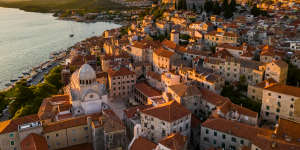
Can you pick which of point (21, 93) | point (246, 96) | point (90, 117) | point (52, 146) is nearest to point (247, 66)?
point (246, 96)

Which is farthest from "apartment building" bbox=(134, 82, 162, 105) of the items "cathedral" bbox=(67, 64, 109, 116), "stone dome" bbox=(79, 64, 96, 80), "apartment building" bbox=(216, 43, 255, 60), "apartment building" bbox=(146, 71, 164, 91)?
"apartment building" bbox=(216, 43, 255, 60)

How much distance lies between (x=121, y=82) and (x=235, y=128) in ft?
62.7

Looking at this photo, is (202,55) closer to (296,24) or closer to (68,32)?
(296,24)

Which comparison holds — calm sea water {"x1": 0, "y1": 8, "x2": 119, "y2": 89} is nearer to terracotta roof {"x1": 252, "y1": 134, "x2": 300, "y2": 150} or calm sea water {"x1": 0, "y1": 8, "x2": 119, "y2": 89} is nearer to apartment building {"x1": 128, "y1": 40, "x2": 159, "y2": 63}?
apartment building {"x1": 128, "y1": 40, "x2": 159, "y2": 63}

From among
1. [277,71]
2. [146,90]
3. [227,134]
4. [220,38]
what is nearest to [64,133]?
[146,90]

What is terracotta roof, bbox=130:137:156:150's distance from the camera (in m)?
23.2

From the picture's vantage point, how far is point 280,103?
27.2 meters

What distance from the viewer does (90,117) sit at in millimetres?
26266

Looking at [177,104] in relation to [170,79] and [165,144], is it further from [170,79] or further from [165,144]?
[170,79]

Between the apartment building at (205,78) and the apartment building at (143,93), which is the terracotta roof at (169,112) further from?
the apartment building at (205,78)

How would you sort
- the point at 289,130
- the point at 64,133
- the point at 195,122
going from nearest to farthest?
the point at 289,130 → the point at 64,133 → the point at 195,122

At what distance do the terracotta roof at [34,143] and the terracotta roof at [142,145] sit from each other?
7.69 metres

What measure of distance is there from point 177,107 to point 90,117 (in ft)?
28.3

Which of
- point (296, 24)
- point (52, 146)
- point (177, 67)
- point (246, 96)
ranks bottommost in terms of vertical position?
point (52, 146)
